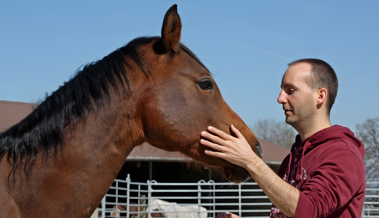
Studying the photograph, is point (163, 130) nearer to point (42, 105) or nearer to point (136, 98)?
point (136, 98)

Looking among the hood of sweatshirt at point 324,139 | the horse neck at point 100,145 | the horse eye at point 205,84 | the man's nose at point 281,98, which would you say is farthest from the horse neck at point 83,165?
the hood of sweatshirt at point 324,139

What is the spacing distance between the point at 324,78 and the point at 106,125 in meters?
1.20

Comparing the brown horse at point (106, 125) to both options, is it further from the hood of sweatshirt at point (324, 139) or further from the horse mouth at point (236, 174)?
the hood of sweatshirt at point (324, 139)

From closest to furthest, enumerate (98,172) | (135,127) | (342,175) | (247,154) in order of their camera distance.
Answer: (342,175) → (247,154) → (98,172) → (135,127)

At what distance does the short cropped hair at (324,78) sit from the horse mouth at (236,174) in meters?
0.61

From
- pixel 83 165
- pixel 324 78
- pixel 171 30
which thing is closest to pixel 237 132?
pixel 324 78

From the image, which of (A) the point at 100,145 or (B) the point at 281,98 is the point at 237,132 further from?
(A) the point at 100,145

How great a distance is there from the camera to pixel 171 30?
7.61 ft

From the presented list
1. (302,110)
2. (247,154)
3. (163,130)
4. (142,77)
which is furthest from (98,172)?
(302,110)

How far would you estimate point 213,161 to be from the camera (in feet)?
7.92

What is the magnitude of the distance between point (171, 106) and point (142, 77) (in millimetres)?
235

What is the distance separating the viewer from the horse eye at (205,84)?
7.80 ft

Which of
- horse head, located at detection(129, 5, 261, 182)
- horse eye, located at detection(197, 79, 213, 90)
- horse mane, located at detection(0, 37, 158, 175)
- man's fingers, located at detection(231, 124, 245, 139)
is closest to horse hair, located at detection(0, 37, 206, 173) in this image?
horse mane, located at detection(0, 37, 158, 175)

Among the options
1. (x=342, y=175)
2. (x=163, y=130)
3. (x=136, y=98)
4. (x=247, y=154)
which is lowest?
(x=342, y=175)
